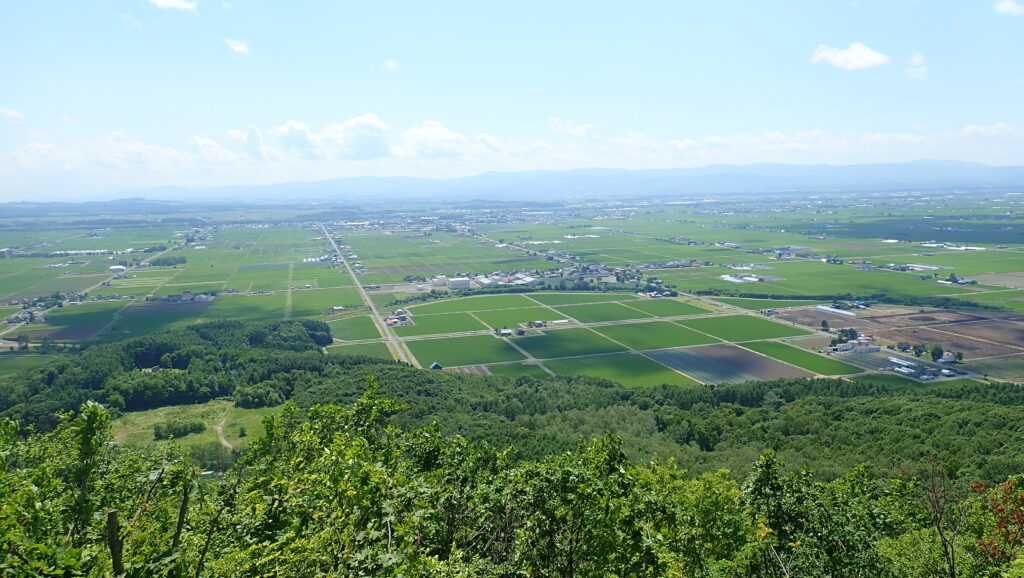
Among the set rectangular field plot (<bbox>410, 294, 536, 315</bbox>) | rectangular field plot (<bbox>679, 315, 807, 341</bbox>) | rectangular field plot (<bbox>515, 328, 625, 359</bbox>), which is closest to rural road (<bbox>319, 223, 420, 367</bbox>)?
rectangular field plot (<bbox>410, 294, 536, 315</bbox>)

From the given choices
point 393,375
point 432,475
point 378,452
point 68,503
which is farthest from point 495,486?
point 393,375

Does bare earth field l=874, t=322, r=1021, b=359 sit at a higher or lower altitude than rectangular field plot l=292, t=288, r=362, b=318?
lower

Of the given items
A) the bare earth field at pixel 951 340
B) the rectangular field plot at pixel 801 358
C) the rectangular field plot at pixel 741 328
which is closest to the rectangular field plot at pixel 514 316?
the rectangular field plot at pixel 741 328

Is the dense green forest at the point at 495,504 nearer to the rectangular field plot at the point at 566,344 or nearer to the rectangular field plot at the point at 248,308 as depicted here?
the rectangular field plot at the point at 566,344

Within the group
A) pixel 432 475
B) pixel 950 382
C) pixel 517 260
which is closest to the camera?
pixel 432 475

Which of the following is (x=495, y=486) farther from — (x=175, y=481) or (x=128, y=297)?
(x=128, y=297)

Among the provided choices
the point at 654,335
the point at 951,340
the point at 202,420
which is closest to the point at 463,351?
the point at 654,335

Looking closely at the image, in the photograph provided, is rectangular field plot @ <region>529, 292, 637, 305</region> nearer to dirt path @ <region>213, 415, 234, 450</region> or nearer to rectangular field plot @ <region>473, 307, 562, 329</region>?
rectangular field plot @ <region>473, 307, 562, 329</region>
